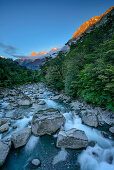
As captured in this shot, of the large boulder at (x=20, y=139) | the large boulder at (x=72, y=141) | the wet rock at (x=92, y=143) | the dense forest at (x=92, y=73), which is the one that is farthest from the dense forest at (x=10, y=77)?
the wet rock at (x=92, y=143)

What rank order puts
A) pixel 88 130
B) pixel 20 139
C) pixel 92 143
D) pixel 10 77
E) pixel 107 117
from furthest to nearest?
pixel 10 77 < pixel 107 117 < pixel 88 130 < pixel 92 143 < pixel 20 139

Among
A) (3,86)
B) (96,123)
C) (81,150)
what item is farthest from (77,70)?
(3,86)

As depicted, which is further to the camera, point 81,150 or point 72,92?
point 72,92

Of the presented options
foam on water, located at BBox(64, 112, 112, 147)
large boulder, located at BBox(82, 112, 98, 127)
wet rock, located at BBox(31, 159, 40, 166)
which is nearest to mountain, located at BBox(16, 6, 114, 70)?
foam on water, located at BBox(64, 112, 112, 147)

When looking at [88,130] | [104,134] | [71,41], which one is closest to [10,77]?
[88,130]

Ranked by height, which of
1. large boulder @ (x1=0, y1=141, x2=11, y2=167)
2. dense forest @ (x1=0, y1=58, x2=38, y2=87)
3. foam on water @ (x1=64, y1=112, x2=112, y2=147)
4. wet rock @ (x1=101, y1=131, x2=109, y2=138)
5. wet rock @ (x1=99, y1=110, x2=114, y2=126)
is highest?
dense forest @ (x1=0, y1=58, x2=38, y2=87)

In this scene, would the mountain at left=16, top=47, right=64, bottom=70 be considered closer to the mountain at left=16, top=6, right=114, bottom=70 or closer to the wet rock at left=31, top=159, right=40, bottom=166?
the mountain at left=16, top=6, right=114, bottom=70

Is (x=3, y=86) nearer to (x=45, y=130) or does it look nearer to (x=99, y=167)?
(x=45, y=130)

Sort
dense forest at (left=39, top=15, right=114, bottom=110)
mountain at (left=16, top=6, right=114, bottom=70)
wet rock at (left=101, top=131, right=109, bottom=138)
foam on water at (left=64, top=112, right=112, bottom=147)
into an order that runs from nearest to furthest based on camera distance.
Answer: foam on water at (left=64, top=112, right=112, bottom=147), wet rock at (left=101, top=131, right=109, bottom=138), dense forest at (left=39, top=15, right=114, bottom=110), mountain at (left=16, top=6, right=114, bottom=70)

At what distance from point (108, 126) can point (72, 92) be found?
4.40 m

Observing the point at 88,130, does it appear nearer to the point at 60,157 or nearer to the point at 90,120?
the point at 90,120

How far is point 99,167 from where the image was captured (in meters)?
2.59

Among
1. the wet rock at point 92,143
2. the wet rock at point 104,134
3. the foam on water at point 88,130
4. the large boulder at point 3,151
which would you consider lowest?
the wet rock at point 92,143

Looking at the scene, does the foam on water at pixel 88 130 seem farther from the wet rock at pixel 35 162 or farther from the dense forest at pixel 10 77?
the dense forest at pixel 10 77
